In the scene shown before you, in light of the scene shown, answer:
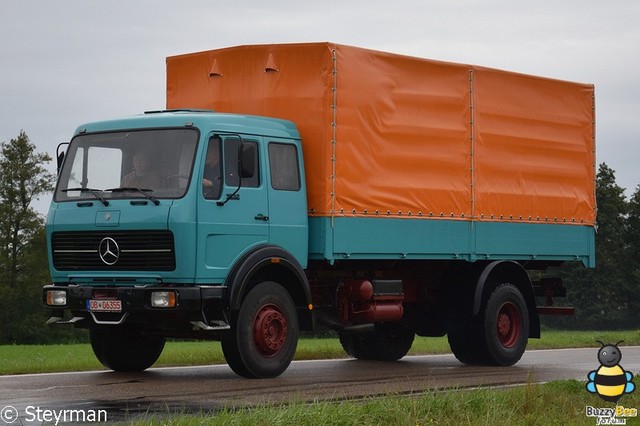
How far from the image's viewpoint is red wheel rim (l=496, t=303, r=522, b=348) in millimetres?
18781

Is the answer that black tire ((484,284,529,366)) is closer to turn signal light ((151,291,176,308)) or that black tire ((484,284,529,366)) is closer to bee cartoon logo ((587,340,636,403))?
turn signal light ((151,291,176,308))

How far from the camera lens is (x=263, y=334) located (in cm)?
1490

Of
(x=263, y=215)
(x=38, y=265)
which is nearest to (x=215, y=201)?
(x=263, y=215)

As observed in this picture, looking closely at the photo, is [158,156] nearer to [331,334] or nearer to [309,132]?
[309,132]

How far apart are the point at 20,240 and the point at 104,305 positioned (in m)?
58.4

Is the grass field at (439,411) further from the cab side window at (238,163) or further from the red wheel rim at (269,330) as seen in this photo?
the cab side window at (238,163)

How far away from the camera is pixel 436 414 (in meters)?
11.0

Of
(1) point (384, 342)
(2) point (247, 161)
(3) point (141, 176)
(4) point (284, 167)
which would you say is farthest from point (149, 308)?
(1) point (384, 342)

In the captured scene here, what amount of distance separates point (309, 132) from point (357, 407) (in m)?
5.98

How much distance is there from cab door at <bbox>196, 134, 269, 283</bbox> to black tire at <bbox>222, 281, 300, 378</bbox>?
21.5 inches

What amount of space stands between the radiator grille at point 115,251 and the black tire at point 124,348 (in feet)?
3.54

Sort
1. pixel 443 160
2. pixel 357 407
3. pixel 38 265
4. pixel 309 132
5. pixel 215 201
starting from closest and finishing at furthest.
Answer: pixel 357 407 < pixel 215 201 < pixel 309 132 < pixel 443 160 < pixel 38 265

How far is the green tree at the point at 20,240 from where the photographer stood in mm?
68312

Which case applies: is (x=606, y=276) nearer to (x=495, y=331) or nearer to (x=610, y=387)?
(x=495, y=331)
